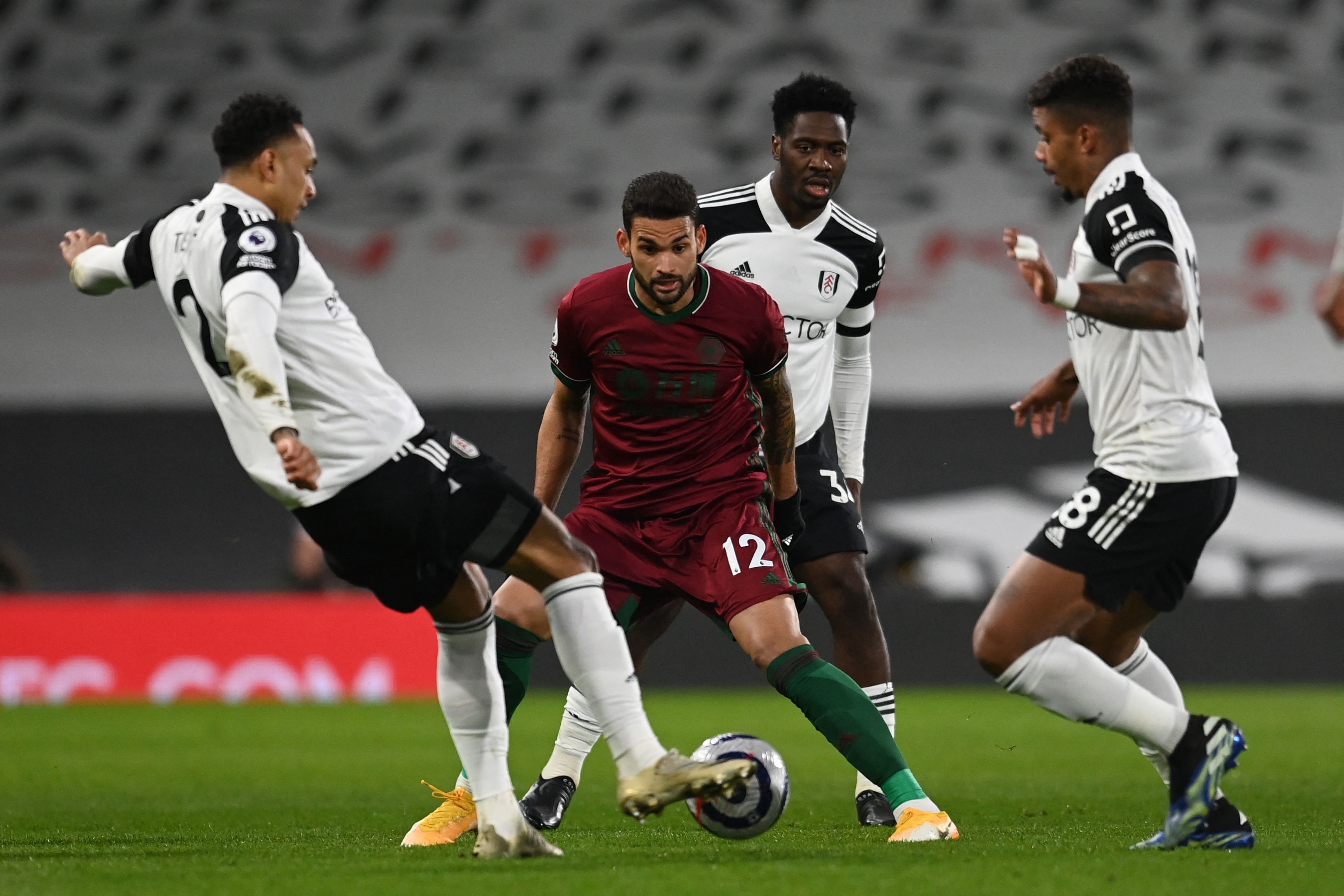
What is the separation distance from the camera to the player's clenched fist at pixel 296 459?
4.09 m

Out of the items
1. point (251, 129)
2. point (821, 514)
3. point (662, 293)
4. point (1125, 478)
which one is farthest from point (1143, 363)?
point (251, 129)

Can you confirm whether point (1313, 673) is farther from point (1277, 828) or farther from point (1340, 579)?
point (1277, 828)

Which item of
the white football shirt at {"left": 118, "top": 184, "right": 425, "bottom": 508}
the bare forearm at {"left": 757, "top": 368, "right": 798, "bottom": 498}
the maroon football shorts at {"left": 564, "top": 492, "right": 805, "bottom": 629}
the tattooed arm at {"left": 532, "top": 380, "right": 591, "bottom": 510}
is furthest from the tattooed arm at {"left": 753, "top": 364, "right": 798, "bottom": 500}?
the white football shirt at {"left": 118, "top": 184, "right": 425, "bottom": 508}

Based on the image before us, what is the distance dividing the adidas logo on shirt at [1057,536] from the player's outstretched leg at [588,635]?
1.15 m

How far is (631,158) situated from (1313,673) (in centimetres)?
850

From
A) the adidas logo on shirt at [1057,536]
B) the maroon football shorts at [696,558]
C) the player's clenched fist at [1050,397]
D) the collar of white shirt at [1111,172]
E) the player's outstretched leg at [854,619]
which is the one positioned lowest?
the player's outstretched leg at [854,619]

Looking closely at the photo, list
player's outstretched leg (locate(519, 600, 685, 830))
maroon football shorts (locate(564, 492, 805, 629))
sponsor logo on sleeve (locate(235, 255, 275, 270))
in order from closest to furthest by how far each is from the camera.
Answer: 1. sponsor logo on sleeve (locate(235, 255, 275, 270))
2. maroon football shorts (locate(564, 492, 805, 629))
3. player's outstretched leg (locate(519, 600, 685, 830))

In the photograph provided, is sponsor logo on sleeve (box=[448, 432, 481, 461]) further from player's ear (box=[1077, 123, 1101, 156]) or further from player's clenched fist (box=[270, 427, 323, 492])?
player's ear (box=[1077, 123, 1101, 156])

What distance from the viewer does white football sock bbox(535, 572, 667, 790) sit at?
4543 mm

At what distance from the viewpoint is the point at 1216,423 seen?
4.87 m

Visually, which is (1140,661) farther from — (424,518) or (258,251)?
(258,251)

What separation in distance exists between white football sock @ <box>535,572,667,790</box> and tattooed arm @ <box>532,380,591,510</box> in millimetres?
952

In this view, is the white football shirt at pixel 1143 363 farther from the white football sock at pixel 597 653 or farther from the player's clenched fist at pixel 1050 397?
the white football sock at pixel 597 653

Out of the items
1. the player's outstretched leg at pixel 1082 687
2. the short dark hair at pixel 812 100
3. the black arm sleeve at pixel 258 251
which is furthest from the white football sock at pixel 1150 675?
the black arm sleeve at pixel 258 251
